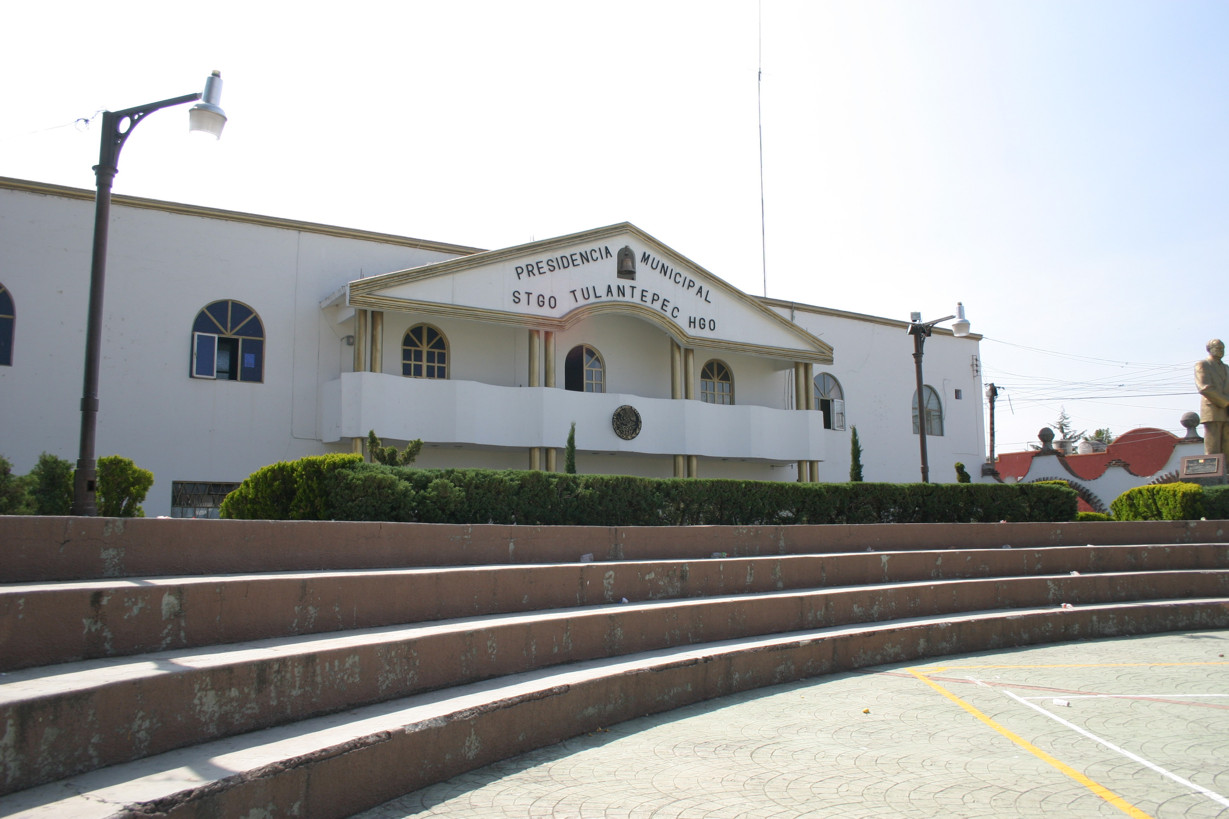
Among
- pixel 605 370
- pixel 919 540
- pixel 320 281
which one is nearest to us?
pixel 919 540

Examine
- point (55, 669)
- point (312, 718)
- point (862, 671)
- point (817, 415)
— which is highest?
point (817, 415)

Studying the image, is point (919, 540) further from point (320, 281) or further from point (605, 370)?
point (320, 281)

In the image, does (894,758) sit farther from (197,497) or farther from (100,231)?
(197,497)

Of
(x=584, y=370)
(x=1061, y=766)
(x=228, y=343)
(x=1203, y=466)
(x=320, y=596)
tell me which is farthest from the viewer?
(x=584, y=370)

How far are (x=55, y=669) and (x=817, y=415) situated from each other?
19791 mm

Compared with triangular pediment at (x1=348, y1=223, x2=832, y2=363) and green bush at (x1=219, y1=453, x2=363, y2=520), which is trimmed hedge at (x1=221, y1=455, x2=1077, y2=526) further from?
triangular pediment at (x1=348, y1=223, x2=832, y2=363)

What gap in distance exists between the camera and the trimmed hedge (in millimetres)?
9375

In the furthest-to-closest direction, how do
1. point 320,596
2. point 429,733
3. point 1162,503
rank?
point 1162,503
point 320,596
point 429,733

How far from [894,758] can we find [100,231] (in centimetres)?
815

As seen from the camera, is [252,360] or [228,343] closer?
[228,343]

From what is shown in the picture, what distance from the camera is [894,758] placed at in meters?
5.65

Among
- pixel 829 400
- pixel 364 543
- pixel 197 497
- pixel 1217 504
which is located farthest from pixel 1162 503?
pixel 197 497

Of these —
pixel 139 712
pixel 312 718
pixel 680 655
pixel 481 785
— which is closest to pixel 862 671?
pixel 680 655

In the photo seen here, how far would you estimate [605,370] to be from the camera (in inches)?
826
